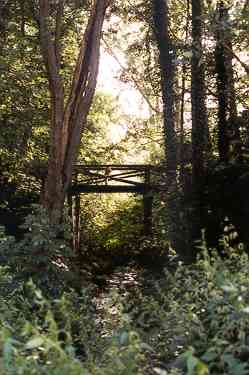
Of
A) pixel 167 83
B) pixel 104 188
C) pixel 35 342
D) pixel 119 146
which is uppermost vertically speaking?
pixel 167 83

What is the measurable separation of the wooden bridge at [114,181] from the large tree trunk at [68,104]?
12.0 ft

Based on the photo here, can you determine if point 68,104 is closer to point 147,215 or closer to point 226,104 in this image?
point 226,104

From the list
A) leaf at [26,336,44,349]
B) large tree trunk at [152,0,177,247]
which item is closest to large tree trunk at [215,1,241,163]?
large tree trunk at [152,0,177,247]

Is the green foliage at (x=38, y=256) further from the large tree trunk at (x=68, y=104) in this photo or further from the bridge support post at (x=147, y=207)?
the bridge support post at (x=147, y=207)

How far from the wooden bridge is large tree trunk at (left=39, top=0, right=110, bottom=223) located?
3662 mm

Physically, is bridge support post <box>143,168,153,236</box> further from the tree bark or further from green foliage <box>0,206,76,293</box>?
green foliage <box>0,206,76,293</box>

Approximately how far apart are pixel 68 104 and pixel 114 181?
4942 mm

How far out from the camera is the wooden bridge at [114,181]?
13.7 metres

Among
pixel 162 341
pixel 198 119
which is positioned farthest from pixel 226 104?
pixel 162 341

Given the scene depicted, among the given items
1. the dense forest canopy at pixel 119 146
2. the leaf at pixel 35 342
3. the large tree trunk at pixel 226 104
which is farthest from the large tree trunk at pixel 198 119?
the leaf at pixel 35 342

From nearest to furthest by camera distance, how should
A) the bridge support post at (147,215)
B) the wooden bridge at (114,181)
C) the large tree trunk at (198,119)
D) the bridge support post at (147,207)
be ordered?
the large tree trunk at (198,119) → the bridge support post at (147,207) → the wooden bridge at (114,181) → the bridge support post at (147,215)

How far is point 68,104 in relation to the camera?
971 cm

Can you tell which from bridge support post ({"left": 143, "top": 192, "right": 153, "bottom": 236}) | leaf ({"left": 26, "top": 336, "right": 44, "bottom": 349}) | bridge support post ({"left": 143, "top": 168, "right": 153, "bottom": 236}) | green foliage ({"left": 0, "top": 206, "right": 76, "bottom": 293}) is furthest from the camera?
bridge support post ({"left": 143, "top": 192, "right": 153, "bottom": 236})

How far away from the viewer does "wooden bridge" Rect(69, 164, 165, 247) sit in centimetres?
1366
